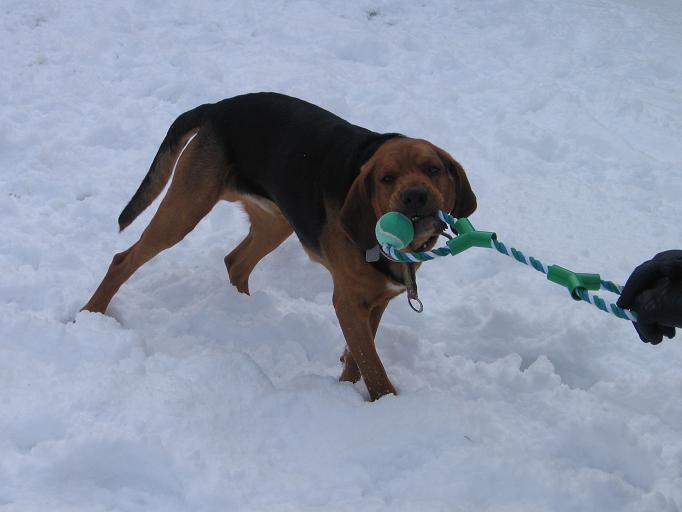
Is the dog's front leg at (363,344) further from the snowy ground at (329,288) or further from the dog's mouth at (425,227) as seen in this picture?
the dog's mouth at (425,227)

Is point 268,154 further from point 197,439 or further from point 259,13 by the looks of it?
point 259,13

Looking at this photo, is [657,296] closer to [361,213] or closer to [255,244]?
[361,213]

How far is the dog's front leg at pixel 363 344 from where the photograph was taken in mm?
3939

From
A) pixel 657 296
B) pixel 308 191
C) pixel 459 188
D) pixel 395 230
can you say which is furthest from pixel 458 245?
pixel 308 191

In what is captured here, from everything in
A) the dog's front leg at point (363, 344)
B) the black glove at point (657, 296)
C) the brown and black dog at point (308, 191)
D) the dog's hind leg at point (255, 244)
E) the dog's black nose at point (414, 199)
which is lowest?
the dog's hind leg at point (255, 244)

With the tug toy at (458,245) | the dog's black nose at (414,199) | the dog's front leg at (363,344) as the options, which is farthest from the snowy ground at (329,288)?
the dog's black nose at (414,199)

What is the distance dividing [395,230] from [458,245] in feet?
0.96

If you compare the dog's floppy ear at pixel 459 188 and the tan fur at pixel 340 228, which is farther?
the dog's floppy ear at pixel 459 188

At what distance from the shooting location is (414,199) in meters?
3.43

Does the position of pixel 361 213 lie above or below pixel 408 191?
below

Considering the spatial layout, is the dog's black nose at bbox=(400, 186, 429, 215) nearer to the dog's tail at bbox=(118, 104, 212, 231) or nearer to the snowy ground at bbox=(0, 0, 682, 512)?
the snowy ground at bbox=(0, 0, 682, 512)

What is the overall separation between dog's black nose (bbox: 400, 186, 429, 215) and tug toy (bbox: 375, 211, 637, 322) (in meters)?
0.05

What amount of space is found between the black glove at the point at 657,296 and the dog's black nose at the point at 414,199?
97 cm

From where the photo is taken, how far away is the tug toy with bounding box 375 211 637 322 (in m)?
2.88
